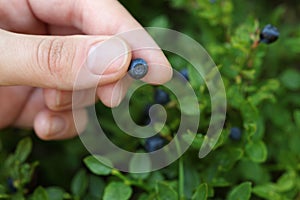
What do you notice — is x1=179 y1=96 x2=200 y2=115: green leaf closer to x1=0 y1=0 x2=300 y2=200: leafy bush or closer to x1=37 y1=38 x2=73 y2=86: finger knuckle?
x1=0 y1=0 x2=300 y2=200: leafy bush

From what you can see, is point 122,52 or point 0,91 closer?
point 122,52

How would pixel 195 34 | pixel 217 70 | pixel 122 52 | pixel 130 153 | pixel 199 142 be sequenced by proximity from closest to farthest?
1. pixel 122 52
2. pixel 199 142
3. pixel 217 70
4. pixel 130 153
5. pixel 195 34

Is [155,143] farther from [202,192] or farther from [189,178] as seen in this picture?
[202,192]

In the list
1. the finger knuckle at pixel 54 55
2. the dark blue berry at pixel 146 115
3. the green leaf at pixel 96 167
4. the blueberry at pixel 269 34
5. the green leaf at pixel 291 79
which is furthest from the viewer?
the green leaf at pixel 291 79

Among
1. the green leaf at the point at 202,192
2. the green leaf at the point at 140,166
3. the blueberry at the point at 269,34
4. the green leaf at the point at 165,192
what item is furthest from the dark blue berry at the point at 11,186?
the blueberry at the point at 269,34

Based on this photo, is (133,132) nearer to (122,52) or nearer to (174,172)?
(174,172)

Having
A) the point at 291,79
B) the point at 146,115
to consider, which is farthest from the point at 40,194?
the point at 291,79

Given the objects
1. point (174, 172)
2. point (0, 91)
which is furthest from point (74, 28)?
point (174, 172)

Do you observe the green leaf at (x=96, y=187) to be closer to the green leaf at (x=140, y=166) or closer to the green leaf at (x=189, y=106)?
the green leaf at (x=140, y=166)
